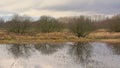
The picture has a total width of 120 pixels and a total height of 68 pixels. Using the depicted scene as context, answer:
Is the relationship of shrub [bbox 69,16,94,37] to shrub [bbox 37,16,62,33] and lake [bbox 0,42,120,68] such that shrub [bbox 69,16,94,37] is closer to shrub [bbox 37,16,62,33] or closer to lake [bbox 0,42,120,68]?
shrub [bbox 37,16,62,33]

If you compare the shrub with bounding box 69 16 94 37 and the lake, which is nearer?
the lake

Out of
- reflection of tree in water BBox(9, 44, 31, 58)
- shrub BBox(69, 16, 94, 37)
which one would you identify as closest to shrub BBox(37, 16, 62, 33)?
shrub BBox(69, 16, 94, 37)

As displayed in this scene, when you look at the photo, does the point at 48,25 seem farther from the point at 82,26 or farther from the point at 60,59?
the point at 60,59

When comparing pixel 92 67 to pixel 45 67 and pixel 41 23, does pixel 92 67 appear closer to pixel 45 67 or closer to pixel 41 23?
pixel 45 67

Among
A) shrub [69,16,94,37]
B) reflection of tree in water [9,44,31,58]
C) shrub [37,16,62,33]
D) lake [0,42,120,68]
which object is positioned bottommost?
shrub [37,16,62,33]

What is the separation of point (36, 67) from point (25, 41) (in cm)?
2760

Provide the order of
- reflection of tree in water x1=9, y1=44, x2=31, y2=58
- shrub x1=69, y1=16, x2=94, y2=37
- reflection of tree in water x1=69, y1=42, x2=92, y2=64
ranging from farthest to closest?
shrub x1=69, y1=16, x2=94, y2=37 → reflection of tree in water x1=9, y1=44, x2=31, y2=58 → reflection of tree in water x1=69, y1=42, x2=92, y2=64

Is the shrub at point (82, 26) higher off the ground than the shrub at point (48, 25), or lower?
higher

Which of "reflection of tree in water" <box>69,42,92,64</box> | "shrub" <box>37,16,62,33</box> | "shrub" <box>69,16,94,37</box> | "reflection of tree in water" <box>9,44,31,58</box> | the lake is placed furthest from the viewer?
"shrub" <box>37,16,62,33</box>

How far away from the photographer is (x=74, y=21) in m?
54.0

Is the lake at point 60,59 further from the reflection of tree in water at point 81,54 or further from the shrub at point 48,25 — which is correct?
the shrub at point 48,25

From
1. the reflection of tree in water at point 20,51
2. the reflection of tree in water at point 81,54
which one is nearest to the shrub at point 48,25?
the reflection of tree in water at point 20,51

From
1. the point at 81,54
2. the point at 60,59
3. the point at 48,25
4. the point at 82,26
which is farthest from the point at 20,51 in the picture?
the point at 48,25

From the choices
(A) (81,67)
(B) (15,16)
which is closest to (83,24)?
(B) (15,16)
